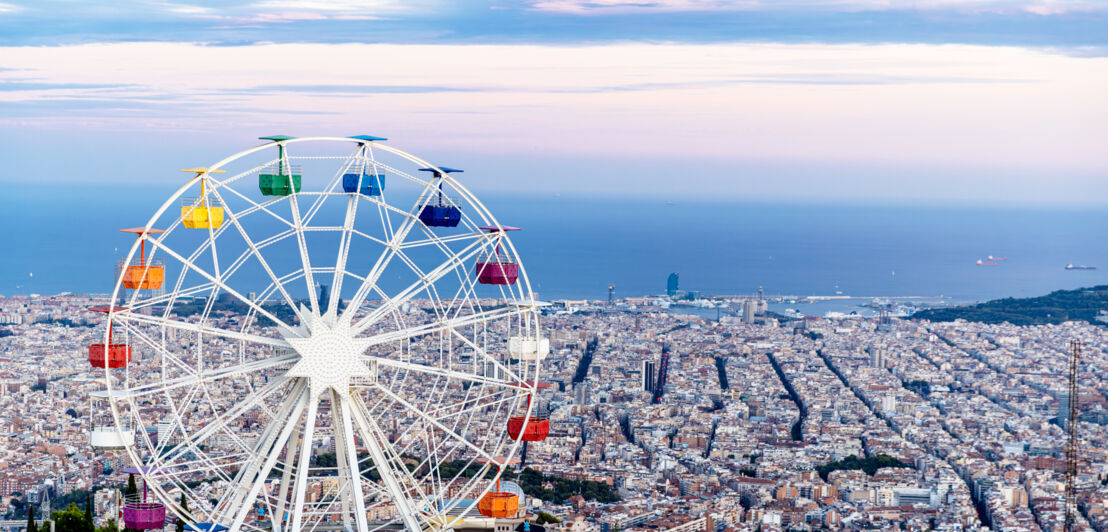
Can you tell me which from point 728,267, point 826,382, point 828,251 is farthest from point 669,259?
point 826,382

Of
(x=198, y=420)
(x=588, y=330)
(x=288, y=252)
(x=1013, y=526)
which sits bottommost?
(x=1013, y=526)

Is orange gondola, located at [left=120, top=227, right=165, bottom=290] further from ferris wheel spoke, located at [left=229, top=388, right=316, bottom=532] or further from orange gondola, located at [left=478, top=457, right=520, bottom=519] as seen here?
orange gondola, located at [left=478, top=457, right=520, bottom=519]

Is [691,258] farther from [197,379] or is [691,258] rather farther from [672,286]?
[197,379]

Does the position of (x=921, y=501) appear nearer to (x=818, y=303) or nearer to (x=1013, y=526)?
(x=1013, y=526)

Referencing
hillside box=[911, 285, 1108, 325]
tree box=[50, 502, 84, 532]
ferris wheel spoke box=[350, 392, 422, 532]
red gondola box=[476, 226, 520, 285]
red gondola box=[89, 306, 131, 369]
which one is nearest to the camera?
ferris wheel spoke box=[350, 392, 422, 532]

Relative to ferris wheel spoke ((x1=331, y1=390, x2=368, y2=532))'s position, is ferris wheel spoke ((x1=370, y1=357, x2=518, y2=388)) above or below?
above

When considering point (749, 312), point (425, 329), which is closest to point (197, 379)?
point (425, 329)

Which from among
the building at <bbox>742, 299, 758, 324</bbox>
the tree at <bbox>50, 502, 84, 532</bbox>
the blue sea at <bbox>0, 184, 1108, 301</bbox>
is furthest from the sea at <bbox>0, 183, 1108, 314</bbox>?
the tree at <bbox>50, 502, 84, 532</bbox>
